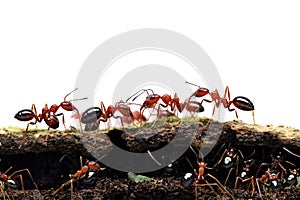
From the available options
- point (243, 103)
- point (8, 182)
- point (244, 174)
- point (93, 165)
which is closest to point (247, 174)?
point (244, 174)

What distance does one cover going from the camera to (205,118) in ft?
11.2

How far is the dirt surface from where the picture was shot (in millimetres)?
3367

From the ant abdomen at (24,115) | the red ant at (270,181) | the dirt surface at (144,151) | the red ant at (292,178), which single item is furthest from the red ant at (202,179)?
the ant abdomen at (24,115)

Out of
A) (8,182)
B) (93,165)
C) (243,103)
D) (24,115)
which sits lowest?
(8,182)

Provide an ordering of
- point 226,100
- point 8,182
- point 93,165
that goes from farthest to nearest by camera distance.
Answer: point 226,100 → point 8,182 → point 93,165

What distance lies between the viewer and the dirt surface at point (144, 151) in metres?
3.37

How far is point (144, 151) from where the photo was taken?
339 centimetres

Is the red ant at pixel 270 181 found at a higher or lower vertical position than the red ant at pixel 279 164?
lower

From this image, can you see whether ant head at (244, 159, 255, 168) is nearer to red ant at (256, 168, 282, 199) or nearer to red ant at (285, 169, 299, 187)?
red ant at (256, 168, 282, 199)

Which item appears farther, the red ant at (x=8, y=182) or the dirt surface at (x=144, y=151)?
the red ant at (x=8, y=182)

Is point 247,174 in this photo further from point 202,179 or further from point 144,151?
point 144,151

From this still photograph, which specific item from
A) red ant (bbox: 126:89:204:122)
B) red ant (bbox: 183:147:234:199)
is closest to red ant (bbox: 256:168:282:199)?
red ant (bbox: 183:147:234:199)

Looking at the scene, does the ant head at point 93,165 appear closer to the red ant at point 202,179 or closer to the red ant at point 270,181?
the red ant at point 202,179

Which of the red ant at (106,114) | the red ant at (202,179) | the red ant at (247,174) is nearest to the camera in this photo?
the red ant at (202,179)
